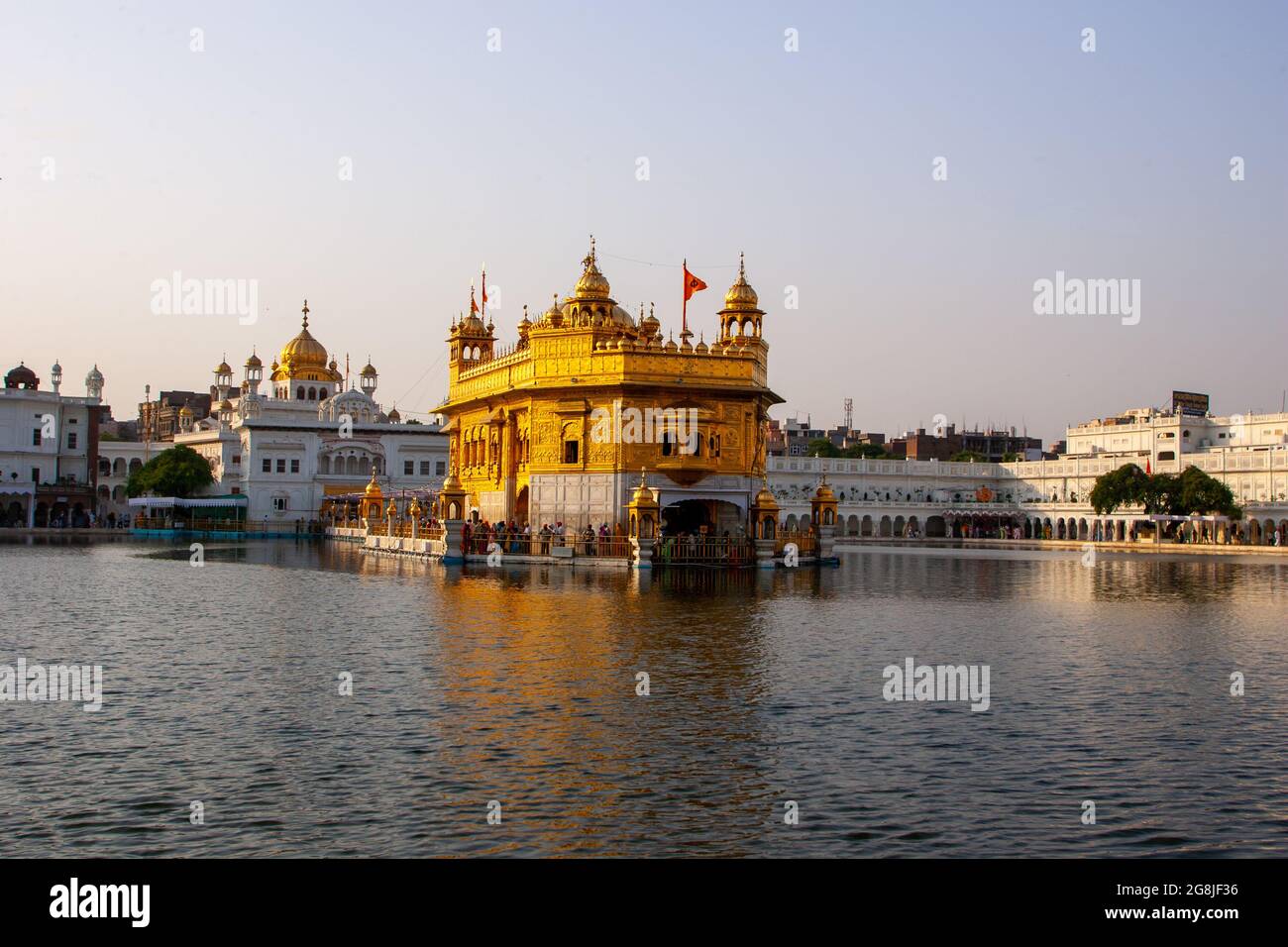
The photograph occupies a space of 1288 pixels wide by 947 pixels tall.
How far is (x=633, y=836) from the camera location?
973 cm

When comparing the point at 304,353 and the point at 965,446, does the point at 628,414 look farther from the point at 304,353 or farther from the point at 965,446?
the point at 965,446

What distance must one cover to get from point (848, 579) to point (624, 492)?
967 cm

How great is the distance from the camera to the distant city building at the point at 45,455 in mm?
87375

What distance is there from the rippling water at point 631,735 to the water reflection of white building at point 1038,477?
8983cm

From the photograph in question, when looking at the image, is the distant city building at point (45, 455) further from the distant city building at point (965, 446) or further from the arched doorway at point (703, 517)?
the distant city building at point (965, 446)

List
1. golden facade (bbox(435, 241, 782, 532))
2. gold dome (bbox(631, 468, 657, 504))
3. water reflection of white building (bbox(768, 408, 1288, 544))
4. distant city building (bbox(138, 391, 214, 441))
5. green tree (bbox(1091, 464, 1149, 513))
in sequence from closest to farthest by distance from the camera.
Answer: gold dome (bbox(631, 468, 657, 504)) < golden facade (bbox(435, 241, 782, 532)) < green tree (bbox(1091, 464, 1149, 513)) < water reflection of white building (bbox(768, 408, 1288, 544)) < distant city building (bbox(138, 391, 214, 441))

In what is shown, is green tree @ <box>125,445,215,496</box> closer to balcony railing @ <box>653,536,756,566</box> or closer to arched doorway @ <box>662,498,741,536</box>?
arched doorway @ <box>662,498,741,536</box>

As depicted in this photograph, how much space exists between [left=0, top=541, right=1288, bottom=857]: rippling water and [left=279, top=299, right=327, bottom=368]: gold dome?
251 feet

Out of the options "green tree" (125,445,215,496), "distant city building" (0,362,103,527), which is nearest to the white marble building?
"green tree" (125,445,215,496)

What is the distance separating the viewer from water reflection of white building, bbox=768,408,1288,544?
362ft

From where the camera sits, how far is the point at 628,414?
4591cm

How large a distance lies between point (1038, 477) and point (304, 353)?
235 ft
